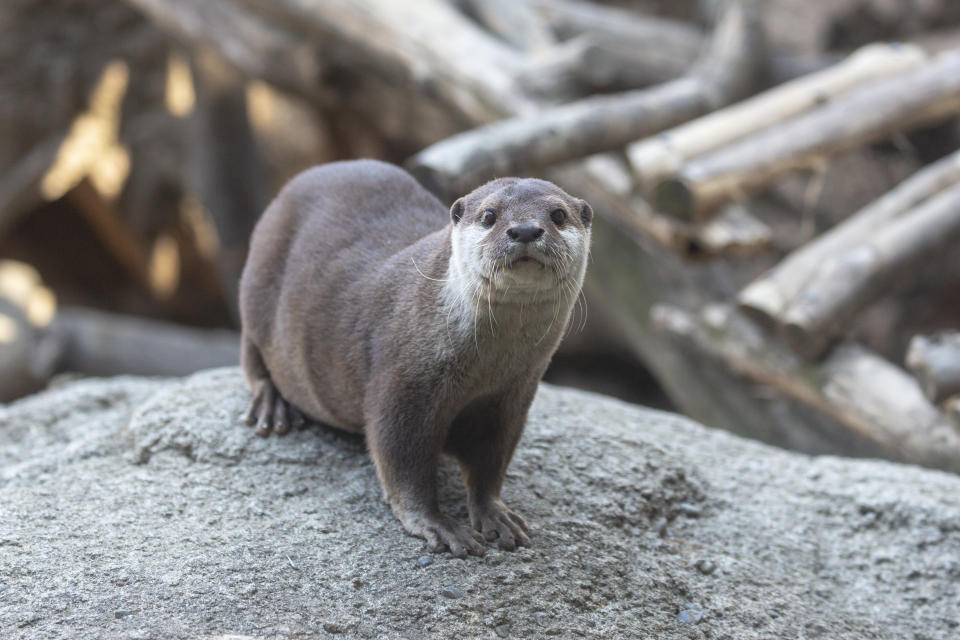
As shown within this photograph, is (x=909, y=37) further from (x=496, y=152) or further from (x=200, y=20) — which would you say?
(x=200, y=20)

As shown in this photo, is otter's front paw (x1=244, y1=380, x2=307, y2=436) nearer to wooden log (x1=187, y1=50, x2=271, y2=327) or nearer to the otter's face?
the otter's face

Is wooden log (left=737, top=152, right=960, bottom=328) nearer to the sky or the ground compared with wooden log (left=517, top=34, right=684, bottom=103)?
nearer to the ground

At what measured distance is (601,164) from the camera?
4859 millimetres

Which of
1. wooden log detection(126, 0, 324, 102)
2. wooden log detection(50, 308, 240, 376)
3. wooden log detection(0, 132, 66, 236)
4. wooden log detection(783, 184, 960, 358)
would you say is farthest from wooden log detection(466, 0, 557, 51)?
wooden log detection(0, 132, 66, 236)

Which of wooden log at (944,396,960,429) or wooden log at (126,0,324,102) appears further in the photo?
wooden log at (126,0,324,102)

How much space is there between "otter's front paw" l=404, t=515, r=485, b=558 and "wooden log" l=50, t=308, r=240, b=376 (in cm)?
437

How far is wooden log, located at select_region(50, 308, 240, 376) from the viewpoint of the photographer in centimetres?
667

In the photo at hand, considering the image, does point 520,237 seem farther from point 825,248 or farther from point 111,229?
point 111,229

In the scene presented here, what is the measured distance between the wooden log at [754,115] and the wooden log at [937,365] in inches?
45.9

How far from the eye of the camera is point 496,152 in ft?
13.3

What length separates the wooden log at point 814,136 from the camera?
13.5ft

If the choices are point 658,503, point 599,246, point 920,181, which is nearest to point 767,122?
point 920,181

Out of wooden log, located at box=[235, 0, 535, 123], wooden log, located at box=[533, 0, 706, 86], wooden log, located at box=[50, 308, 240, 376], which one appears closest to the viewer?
wooden log, located at box=[235, 0, 535, 123]

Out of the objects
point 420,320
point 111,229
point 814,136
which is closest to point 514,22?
point 814,136
